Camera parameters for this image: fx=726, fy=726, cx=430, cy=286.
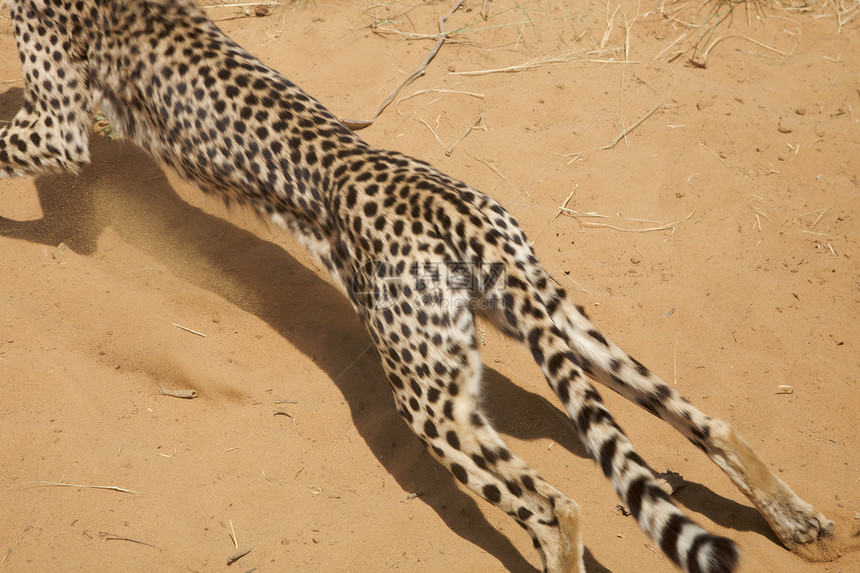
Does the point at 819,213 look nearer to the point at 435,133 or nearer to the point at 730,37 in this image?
the point at 730,37

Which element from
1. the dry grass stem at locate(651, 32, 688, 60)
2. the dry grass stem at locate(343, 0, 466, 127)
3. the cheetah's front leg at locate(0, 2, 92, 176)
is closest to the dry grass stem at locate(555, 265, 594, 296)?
the dry grass stem at locate(343, 0, 466, 127)

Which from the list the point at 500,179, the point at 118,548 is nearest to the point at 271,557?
the point at 118,548

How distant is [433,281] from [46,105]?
2957 mm

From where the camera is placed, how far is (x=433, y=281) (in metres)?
2.99

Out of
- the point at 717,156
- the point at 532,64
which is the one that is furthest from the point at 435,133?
the point at 717,156

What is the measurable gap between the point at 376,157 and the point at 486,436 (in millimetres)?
1396

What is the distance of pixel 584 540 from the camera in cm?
338

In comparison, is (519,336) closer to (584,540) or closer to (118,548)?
(584,540)

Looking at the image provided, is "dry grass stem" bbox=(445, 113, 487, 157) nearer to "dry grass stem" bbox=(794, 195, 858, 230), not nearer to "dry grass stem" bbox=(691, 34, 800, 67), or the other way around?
"dry grass stem" bbox=(691, 34, 800, 67)

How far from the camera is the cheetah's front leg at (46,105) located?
4328 millimetres

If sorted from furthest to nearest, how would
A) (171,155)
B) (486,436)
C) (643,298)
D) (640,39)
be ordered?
(640,39) < (643,298) < (171,155) < (486,436)

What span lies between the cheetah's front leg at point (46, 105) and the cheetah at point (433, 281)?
0.49 meters

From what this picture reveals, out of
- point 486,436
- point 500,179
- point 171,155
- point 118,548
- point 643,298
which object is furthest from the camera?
point 500,179

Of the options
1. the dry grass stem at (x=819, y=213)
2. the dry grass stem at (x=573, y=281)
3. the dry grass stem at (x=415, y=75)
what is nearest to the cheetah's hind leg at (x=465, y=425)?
the dry grass stem at (x=573, y=281)
